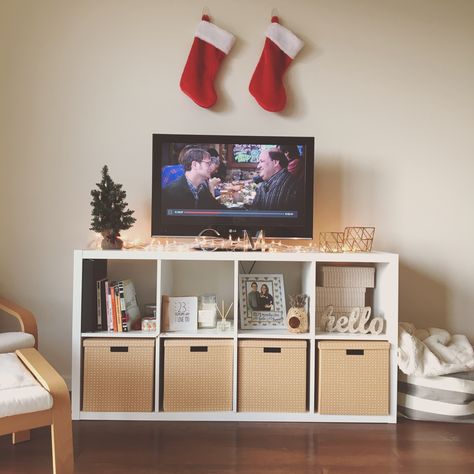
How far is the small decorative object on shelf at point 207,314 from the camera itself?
2545mm

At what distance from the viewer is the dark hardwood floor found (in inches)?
75.7

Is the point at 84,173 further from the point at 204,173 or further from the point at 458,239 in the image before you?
the point at 458,239

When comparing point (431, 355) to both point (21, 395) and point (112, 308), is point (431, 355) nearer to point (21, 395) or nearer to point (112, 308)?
point (112, 308)

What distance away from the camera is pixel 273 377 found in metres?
2.39

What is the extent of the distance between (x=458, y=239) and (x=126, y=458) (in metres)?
2.18

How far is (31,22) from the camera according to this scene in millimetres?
2807

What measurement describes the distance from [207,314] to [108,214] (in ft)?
2.40

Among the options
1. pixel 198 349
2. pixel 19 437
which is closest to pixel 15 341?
pixel 19 437

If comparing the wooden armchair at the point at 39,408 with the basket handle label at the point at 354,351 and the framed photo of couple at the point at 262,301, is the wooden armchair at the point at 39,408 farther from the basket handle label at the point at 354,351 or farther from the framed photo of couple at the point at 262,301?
the basket handle label at the point at 354,351

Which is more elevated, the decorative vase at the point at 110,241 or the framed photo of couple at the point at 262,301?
the decorative vase at the point at 110,241

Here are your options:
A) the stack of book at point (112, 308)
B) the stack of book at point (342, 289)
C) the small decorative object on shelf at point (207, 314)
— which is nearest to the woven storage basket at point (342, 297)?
the stack of book at point (342, 289)

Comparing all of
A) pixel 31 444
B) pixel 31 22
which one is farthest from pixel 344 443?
pixel 31 22

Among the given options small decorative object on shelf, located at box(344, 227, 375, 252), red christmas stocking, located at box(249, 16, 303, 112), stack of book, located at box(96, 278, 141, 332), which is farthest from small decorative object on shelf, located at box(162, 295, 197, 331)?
red christmas stocking, located at box(249, 16, 303, 112)

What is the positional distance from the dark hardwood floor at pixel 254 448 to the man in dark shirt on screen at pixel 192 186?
1.13 m
